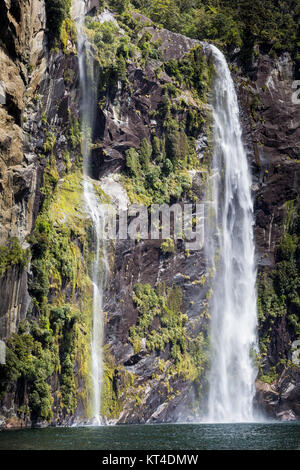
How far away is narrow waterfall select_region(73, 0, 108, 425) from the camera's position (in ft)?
147

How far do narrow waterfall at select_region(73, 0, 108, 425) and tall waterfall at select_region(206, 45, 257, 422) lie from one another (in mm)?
13116

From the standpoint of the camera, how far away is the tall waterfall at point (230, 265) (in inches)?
2201

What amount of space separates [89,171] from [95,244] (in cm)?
663

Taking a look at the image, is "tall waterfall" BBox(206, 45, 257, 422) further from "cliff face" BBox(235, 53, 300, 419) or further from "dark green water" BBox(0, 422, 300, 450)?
"dark green water" BBox(0, 422, 300, 450)

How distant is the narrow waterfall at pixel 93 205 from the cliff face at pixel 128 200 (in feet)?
2.19

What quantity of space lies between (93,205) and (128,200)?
13.5 ft

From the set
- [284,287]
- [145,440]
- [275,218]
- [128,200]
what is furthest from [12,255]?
[275,218]

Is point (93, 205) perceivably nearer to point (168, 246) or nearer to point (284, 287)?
point (168, 246)

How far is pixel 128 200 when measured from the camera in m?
50.9

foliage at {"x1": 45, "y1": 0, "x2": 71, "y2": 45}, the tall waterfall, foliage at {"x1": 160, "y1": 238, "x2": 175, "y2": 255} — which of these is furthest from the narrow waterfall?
the tall waterfall

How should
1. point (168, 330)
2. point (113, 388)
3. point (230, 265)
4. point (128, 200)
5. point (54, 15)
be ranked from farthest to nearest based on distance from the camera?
1. point (230, 265)
2. point (168, 330)
3. point (128, 200)
4. point (113, 388)
5. point (54, 15)

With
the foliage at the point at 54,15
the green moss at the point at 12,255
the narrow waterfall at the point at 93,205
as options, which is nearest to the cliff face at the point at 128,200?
the green moss at the point at 12,255

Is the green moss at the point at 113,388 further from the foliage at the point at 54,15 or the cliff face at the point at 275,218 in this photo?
the foliage at the point at 54,15

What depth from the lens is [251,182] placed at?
62500 mm
